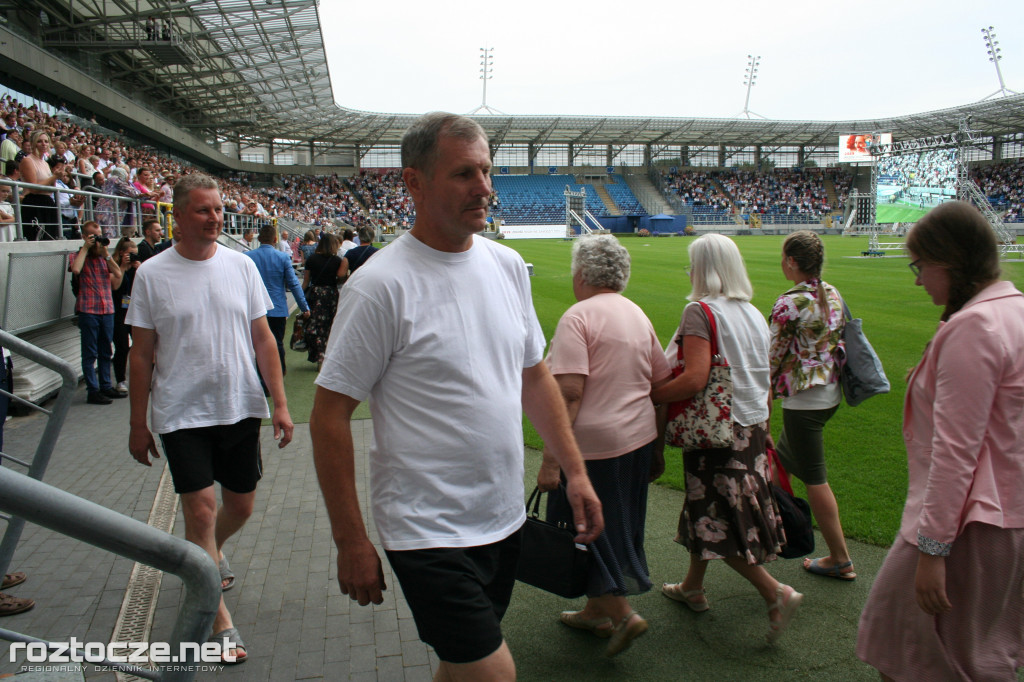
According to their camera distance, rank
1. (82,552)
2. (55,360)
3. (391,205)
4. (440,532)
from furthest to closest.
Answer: (391,205) < (82,552) < (55,360) < (440,532)

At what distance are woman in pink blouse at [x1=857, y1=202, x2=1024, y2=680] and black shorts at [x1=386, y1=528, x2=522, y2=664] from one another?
4.16ft

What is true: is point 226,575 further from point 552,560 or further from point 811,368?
point 811,368

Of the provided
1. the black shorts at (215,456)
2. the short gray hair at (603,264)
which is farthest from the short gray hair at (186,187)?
the short gray hair at (603,264)

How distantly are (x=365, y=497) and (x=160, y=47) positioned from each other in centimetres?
3295

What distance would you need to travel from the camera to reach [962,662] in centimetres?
203

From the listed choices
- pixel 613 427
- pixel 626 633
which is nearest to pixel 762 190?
pixel 613 427

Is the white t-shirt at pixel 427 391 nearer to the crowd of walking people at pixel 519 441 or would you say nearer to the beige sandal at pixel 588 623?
the crowd of walking people at pixel 519 441

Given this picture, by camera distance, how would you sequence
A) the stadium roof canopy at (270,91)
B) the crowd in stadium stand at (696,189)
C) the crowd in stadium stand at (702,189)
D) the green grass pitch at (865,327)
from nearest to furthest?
the green grass pitch at (865,327) < the stadium roof canopy at (270,91) < the crowd in stadium stand at (702,189) < the crowd in stadium stand at (696,189)

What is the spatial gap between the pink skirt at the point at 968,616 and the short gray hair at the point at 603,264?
5.33 feet

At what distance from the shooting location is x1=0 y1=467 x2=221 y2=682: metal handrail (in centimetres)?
108

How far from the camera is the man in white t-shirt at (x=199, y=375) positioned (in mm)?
3162

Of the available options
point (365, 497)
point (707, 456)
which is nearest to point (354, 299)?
point (707, 456)

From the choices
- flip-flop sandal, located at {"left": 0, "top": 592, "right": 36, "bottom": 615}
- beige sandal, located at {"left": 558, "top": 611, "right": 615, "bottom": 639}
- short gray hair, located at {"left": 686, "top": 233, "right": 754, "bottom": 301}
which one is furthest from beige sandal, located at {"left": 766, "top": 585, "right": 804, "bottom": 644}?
flip-flop sandal, located at {"left": 0, "top": 592, "right": 36, "bottom": 615}

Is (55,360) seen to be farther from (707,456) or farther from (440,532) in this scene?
(707,456)
